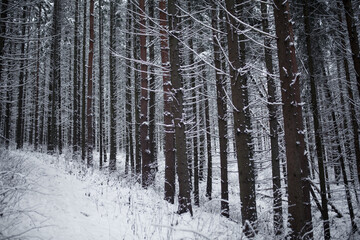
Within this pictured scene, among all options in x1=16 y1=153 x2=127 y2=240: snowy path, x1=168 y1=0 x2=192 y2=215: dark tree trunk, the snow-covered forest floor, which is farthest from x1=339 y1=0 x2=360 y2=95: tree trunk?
x1=16 y1=153 x2=127 y2=240: snowy path

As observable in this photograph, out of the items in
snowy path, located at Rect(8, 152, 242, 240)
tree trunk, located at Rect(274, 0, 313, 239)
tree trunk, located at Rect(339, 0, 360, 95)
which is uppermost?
tree trunk, located at Rect(339, 0, 360, 95)

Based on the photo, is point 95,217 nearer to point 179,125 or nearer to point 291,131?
point 179,125

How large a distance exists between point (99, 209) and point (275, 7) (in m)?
5.74

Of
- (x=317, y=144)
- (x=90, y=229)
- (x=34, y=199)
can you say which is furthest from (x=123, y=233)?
(x=317, y=144)

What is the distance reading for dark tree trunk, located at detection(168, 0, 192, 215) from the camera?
5.70 meters

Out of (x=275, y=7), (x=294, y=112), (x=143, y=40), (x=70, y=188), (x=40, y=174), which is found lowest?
(x=70, y=188)

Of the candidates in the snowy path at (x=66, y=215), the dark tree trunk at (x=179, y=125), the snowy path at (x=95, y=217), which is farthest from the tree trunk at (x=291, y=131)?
the snowy path at (x=66, y=215)

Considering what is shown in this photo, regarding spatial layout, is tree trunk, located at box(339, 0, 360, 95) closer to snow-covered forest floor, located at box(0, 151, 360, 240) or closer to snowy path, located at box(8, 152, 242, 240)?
snow-covered forest floor, located at box(0, 151, 360, 240)

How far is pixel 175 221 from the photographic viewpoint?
16.3ft

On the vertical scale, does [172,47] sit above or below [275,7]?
above

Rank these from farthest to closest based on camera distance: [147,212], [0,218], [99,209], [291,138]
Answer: [147,212]
[99,209]
[291,138]
[0,218]

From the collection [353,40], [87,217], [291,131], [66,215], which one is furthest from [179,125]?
[353,40]

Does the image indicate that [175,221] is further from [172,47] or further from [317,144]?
[317,144]

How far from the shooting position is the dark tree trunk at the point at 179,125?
570 centimetres
